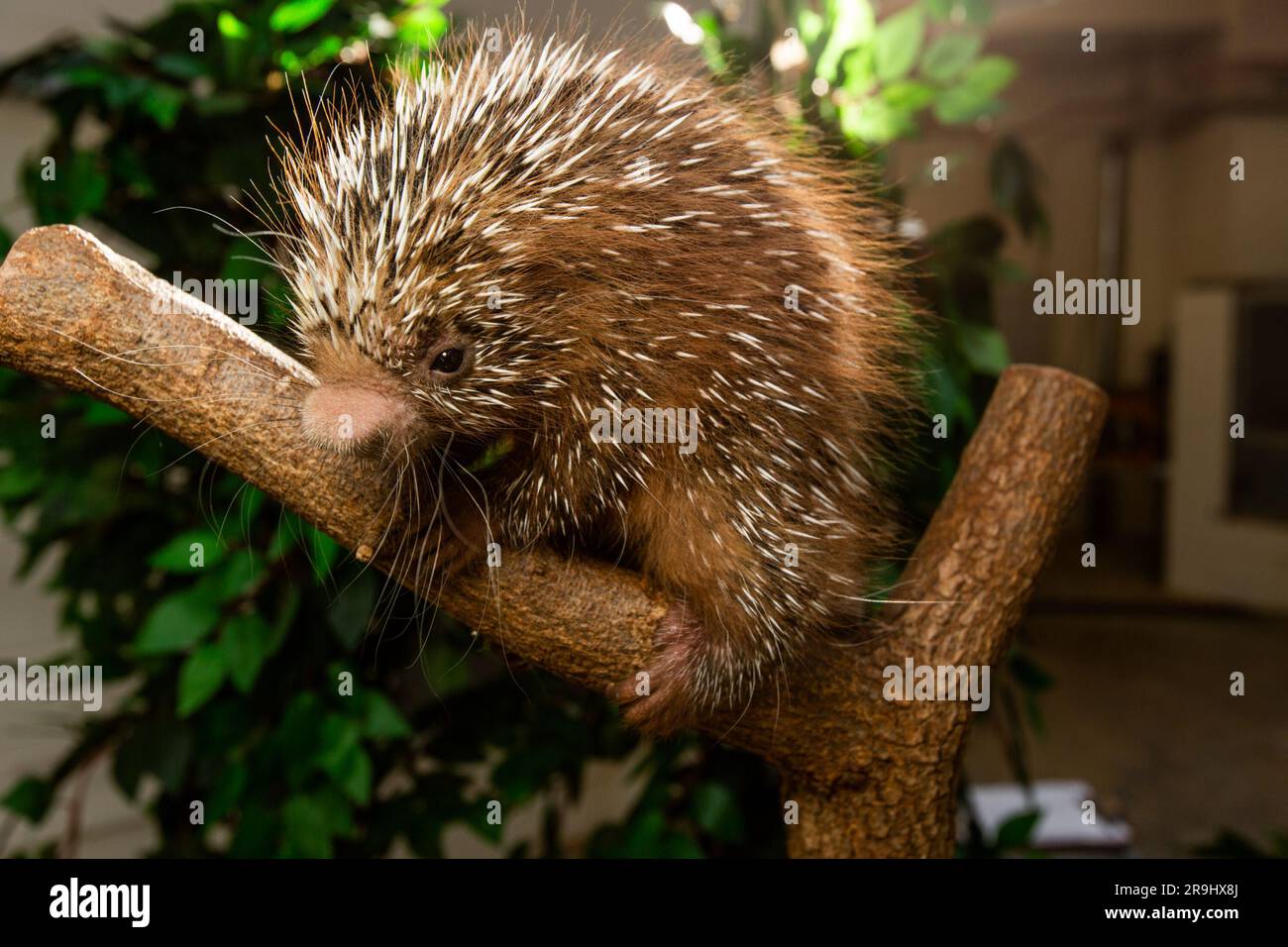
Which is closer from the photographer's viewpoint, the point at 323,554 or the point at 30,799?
the point at 323,554

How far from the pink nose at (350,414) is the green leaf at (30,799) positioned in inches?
68.1

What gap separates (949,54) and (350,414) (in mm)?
1414

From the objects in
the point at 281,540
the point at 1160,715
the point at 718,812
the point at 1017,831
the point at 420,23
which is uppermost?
the point at 420,23

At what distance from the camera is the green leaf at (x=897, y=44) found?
5.80ft

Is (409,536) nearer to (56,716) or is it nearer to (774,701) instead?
(774,701)

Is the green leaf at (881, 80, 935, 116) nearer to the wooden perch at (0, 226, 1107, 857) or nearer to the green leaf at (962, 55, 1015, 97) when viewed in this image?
the green leaf at (962, 55, 1015, 97)

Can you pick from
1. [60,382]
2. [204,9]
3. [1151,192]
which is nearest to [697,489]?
[60,382]

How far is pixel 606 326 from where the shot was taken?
1.03 metres

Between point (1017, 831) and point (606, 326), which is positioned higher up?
point (606, 326)

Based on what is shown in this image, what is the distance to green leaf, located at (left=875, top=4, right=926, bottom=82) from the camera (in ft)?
5.80

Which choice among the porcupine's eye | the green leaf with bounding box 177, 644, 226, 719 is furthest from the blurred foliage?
the porcupine's eye

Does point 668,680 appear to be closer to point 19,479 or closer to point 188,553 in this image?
point 188,553

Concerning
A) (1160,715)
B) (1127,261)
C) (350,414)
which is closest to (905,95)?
(350,414)

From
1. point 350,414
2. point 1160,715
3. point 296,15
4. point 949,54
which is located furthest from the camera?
point 1160,715
